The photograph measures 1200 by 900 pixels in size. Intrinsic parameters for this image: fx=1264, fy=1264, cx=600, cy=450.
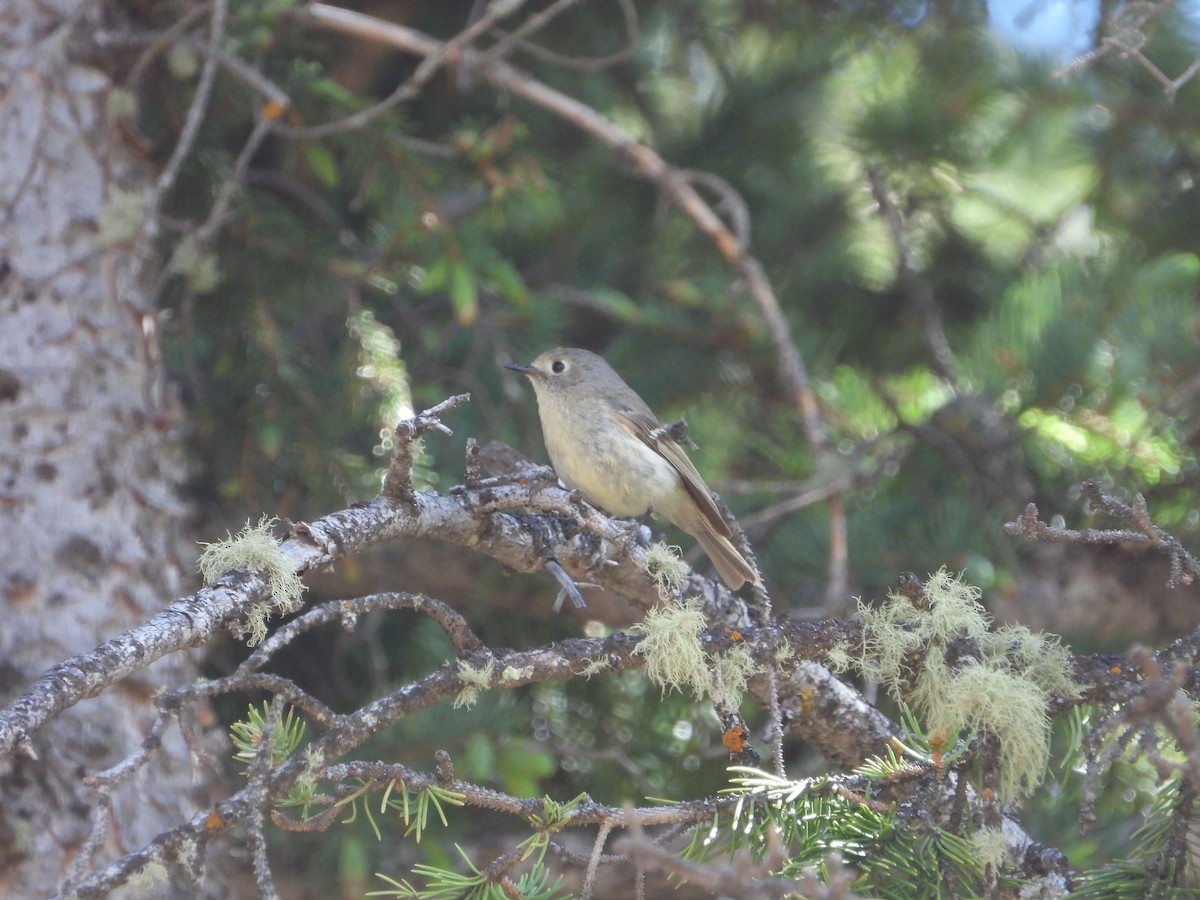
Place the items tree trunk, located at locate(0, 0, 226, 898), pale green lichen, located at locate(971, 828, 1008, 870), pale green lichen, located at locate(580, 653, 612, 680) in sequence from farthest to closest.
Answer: tree trunk, located at locate(0, 0, 226, 898) → pale green lichen, located at locate(580, 653, 612, 680) → pale green lichen, located at locate(971, 828, 1008, 870)

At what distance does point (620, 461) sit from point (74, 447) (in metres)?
1.79

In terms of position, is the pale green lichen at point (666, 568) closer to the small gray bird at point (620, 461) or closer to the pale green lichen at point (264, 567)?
the pale green lichen at point (264, 567)

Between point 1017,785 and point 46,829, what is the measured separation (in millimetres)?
2329

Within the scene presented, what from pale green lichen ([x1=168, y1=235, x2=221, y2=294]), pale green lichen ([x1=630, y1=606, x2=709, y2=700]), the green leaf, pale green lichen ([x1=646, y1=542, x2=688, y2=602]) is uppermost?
the green leaf

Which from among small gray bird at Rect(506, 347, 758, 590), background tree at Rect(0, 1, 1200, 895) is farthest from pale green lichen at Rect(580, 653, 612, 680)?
small gray bird at Rect(506, 347, 758, 590)

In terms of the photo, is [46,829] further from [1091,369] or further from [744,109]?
[744,109]

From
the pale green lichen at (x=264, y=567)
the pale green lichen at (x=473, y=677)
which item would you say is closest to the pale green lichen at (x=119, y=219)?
the pale green lichen at (x=264, y=567)

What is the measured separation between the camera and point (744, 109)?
19.1 feet

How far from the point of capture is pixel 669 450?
177 inches

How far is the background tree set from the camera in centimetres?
419

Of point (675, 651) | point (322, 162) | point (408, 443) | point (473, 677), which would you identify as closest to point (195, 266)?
point (322, 162)

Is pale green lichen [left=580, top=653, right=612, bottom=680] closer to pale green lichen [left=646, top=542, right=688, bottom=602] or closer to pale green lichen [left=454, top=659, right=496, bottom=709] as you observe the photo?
pale green lichen [left=454, top=659, right=496, bottom=709]

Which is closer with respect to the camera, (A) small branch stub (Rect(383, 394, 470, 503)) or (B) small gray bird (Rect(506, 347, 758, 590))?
(A) small branch stub (Rect(383, 394, 470, 503))

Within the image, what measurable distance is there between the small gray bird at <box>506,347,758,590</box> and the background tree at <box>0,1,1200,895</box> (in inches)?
7.1
